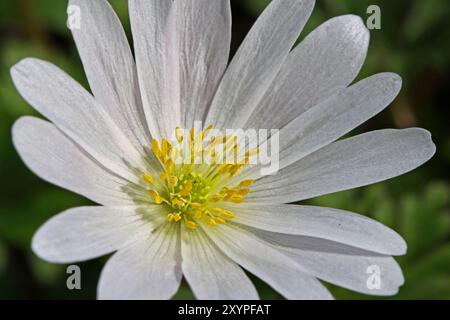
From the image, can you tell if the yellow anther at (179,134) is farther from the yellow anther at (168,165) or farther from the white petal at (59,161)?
the white petal at (59,161)

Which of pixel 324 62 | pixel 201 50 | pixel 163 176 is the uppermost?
pixel 201 50

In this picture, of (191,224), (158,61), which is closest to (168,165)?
(191,224)

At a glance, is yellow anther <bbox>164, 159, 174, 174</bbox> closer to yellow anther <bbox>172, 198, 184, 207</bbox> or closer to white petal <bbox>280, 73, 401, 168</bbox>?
yellow anther <bbox>172, 198, 184, 207</bbox>

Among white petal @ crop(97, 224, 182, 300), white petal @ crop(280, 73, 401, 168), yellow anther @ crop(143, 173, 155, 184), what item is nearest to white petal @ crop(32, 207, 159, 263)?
white petal @ crop(97, 224, 182, 300)

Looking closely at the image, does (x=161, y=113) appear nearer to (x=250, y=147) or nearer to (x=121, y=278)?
(x=250, y=147)

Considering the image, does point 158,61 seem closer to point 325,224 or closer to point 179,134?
point 179,134
